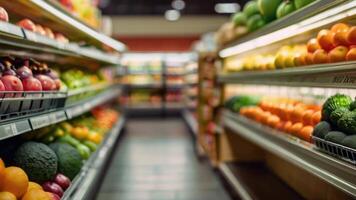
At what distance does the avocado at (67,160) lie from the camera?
3.32 meters

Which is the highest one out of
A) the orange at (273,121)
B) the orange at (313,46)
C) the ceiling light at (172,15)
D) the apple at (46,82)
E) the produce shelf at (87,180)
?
the ceiling light at (172,15)

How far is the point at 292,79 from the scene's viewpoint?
3062 millimetres

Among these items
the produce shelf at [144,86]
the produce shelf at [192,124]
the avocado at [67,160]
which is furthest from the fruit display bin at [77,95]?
the produce shelf at [144,86]

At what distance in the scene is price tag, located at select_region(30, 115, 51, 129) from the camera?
8.76 feet

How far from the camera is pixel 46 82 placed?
3.04m

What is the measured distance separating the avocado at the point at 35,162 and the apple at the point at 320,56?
5.92 feet

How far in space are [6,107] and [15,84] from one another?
0.18 m

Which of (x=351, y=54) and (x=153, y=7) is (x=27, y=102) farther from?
(x=153, y=7)

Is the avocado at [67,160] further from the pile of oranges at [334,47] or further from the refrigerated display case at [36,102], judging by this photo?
the pile of oranges at [334,47]

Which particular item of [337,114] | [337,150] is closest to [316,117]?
[337,114]

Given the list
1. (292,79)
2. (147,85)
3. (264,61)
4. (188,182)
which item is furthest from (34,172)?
(147,85)

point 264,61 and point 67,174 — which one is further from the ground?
point 264,61

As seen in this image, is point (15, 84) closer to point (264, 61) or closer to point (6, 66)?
point (6, 66)

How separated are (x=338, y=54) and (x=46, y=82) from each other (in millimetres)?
1880
